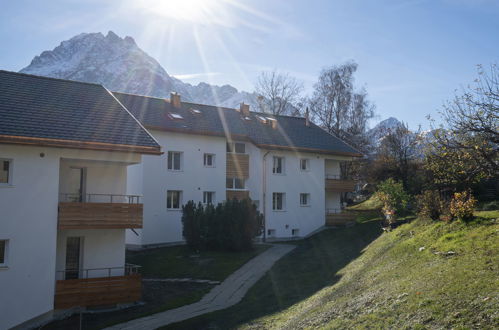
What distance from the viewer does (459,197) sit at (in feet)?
52.6

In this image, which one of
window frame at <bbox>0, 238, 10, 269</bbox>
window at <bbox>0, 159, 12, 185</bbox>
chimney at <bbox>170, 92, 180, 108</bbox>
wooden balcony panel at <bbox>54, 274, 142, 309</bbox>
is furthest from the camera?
chimney at <bbox>170, 92, 180, 108</bbox>

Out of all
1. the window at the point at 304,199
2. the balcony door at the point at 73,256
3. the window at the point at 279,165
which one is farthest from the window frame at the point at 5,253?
the window at the point at 304,199

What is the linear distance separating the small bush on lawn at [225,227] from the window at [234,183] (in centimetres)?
537

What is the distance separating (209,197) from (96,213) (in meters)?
14.2

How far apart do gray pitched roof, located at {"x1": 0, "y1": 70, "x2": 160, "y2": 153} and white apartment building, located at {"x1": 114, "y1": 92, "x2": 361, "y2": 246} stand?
774 centimetres

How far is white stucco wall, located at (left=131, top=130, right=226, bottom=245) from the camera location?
28.3m

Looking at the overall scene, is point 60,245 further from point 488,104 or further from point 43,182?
point 488,104

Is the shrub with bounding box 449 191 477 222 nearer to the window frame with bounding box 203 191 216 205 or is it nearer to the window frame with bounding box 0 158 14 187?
the window frame with bounding box 0 158 14 187

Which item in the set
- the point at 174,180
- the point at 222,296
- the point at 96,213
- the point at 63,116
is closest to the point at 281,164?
the point at 174,180

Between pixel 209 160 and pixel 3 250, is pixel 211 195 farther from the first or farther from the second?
pixel 3 250

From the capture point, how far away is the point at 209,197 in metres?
31.4

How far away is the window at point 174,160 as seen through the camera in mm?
29725

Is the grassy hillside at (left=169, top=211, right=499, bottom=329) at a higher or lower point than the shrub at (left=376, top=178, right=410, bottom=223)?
lower

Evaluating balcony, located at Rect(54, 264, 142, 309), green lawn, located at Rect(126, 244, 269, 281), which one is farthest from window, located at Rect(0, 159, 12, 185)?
green lawn, located at Rect(126, 244, 269, 281)
